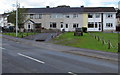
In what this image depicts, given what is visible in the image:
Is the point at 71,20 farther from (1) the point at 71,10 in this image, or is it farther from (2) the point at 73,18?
(1) the point at 71,10

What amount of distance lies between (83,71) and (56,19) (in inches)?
2504

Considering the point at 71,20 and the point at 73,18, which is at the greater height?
the point at 73,18

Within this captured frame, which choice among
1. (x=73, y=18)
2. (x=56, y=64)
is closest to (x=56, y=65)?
(x=56, y=64)

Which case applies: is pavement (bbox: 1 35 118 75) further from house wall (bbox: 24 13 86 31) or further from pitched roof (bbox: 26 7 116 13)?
pitched roof (bbox: 26 7 116 13)

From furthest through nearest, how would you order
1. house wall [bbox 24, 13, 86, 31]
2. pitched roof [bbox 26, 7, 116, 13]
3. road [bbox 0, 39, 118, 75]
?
pitched roof [bbox 26, 7, 116, 13], house wall [bbox 24, 13, 86, 31], road [bbox 0, 39, 118, 75]

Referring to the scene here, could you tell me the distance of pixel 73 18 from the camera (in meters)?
73.2

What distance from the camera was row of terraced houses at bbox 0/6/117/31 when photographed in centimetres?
7175

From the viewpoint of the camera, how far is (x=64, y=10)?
75.8 m

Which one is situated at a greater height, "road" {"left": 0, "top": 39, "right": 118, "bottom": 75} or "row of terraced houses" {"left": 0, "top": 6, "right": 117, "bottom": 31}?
"row of terraced houses" {"left": 0, "top": 6, "right": 117, "bottom": 31}

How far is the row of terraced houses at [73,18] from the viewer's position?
71.8 meters

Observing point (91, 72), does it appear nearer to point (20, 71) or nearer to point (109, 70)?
point (109, 70)

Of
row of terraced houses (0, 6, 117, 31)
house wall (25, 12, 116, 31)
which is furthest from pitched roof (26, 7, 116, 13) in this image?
house wall (25, 12, 116, 31)

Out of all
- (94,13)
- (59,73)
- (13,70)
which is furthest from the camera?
(94,13)

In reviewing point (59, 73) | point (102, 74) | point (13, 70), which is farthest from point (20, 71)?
point (102, 74)
